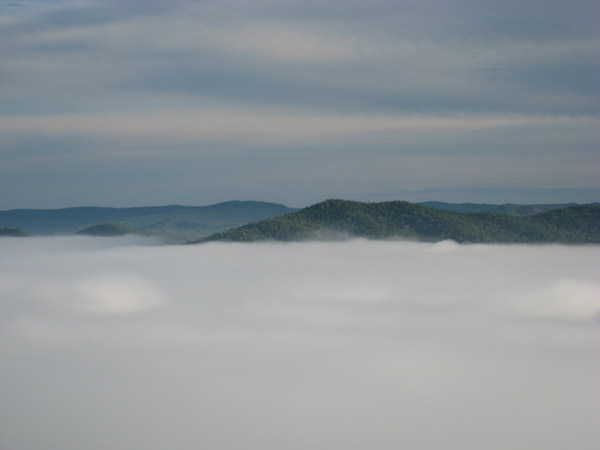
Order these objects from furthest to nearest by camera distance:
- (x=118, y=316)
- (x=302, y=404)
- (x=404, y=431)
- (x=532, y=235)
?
(x=532, y=235) → (x=118, y=316) → (x=302, y=404) → (x=404, y=431)

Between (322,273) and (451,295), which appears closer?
(451,295)

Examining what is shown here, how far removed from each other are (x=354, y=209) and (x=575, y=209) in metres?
43.3

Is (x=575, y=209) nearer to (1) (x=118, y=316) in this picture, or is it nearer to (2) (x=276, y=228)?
(2) (x=276, y=228)

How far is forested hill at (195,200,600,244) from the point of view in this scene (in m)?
119

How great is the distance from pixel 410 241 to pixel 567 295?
2815 cm

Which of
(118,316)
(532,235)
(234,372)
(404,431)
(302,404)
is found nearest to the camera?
(404,431)

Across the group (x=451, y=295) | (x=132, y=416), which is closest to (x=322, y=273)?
(x=451, y=295)

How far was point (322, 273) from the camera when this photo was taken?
399 feet

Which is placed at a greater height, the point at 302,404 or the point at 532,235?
the point at 532,235

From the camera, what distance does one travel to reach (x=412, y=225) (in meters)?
121

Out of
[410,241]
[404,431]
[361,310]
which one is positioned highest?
[410,241]

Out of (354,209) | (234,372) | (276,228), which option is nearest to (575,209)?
(354,209)

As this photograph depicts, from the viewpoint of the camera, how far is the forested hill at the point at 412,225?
11906cm

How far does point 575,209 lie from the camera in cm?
12644
